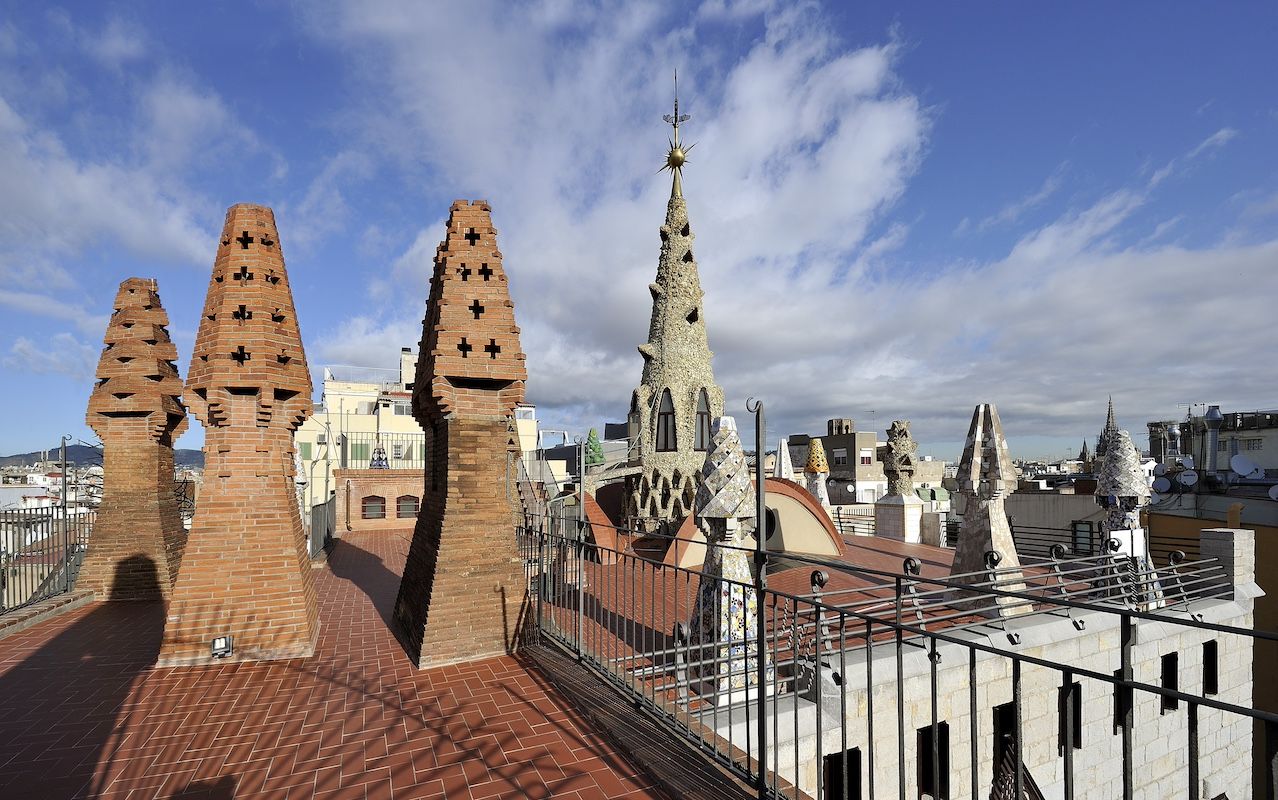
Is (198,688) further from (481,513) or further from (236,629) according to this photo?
(481,513)

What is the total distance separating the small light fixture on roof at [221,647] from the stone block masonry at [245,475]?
65 millimetres

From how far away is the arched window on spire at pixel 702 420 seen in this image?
17188 millimetres

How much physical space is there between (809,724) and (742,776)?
7.25 ft

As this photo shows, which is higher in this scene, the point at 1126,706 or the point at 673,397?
the point at 673,397

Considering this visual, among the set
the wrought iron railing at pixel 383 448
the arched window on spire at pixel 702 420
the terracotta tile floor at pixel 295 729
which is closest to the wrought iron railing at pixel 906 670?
the terracotta tile floor at pixel 295 729

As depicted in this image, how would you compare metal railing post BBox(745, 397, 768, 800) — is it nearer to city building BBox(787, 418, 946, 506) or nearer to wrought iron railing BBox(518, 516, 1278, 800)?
wrought iron railing BBox(518, 516, 1278, 800)

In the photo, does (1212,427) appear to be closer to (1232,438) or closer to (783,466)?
(1232,438)

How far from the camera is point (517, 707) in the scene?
16.9 ft

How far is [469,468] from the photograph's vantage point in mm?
6559

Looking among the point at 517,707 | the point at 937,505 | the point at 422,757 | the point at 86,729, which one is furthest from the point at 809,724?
the point at 937,505

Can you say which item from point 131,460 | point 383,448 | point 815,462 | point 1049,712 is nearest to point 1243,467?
point 815,462

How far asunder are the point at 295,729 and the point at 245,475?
120 inches

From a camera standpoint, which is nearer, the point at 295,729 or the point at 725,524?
the point at 295,729

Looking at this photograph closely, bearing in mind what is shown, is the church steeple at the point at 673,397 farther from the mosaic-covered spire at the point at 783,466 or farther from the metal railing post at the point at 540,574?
the metal railing post at the point at 540,574
